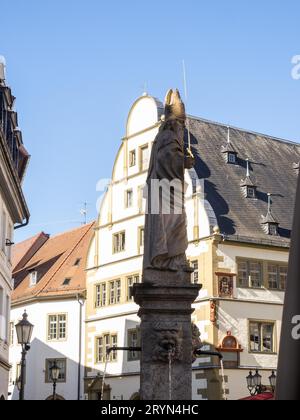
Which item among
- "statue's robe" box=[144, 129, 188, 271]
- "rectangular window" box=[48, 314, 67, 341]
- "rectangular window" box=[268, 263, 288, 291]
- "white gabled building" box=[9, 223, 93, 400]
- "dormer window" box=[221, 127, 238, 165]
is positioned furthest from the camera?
"rectangular window" box=[48, 314, 67, 341]

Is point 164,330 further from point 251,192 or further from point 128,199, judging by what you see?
point 251,192

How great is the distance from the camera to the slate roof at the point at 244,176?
39312 mm

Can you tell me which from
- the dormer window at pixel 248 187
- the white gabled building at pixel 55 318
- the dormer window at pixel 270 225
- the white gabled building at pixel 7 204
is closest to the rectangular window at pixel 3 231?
the white gabled building at pixel 7 204

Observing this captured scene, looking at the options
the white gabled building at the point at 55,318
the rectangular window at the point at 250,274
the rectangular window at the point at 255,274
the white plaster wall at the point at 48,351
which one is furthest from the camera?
the white gabled building at the point at 55,318

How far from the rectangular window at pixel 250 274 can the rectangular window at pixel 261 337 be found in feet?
5.88

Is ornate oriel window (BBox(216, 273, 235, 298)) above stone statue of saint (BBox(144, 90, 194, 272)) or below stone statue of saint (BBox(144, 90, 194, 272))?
above

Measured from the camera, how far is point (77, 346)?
44.6 metres

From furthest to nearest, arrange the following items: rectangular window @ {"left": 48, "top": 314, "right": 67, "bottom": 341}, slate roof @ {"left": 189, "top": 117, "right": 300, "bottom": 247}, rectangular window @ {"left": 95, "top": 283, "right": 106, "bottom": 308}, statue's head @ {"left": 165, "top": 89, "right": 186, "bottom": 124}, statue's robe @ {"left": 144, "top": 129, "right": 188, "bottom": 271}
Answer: rectangular window @ {"left": 48, "top": 314, "right": 67, "bottom": 341} → rectangular window @ {"left": 95, "top": 283, "right": 106, "bottom": 308} → slate roof @ {"left": 189, "top": 117, "right": 300, "bottom": 247} → statue's head @ {"left": 165, "top": 89, "right": 186, "bottom": 124} → statue's robe @ {"left": 144, "top": 129, "right": 188, "bottom": 271}

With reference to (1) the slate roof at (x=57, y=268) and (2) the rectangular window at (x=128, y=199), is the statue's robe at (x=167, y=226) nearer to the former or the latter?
(2) the rectangular window at (x=128, y=199)

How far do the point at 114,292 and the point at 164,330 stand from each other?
32.5 metres

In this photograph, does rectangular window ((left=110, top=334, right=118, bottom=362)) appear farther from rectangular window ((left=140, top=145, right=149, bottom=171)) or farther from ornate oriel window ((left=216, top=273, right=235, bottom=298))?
rectangular window ((left=140, top=145, right=149, bottom=171))

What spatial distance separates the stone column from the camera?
380 inches

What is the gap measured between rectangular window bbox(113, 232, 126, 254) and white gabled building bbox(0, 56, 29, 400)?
10129 mm

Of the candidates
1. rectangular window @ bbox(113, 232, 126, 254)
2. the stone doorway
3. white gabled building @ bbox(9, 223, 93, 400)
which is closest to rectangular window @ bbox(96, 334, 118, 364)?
the stone doorway
